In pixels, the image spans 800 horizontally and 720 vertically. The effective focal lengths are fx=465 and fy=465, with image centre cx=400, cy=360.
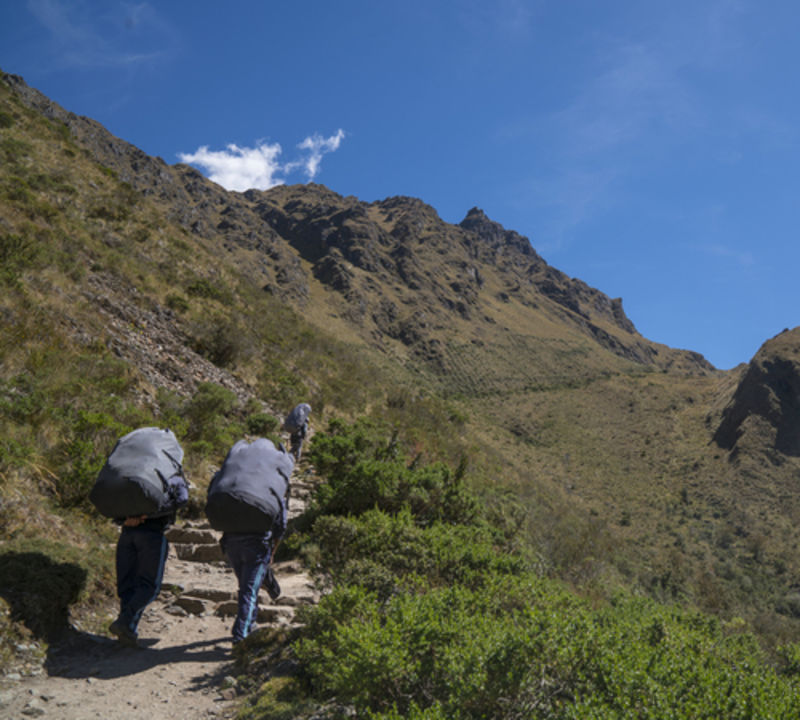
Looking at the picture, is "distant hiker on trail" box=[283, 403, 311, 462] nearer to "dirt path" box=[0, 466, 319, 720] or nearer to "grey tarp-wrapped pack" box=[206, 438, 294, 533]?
"dirt path" box=[0, 466, 319, 720]

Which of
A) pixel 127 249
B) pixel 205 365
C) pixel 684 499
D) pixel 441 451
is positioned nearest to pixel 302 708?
pixel 205 365

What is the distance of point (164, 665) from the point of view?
11.8 feet

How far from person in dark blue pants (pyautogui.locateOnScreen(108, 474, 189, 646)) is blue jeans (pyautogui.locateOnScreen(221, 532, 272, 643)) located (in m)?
0.53

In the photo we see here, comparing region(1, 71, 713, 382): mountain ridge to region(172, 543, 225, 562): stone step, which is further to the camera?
region(1, 71, 713, 382): mountain ridge

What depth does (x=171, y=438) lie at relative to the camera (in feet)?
13.3

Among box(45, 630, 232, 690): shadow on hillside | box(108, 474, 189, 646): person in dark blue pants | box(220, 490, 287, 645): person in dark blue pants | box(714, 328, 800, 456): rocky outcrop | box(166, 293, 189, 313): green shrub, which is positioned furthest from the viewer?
box(714, 328, 800, 456): rocky outcrop

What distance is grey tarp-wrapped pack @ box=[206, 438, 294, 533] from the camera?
370 cm

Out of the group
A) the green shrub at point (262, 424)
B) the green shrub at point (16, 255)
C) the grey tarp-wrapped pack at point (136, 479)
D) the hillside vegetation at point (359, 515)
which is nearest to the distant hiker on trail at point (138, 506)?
the grey tarp-wrapped pack at point (136, 479)

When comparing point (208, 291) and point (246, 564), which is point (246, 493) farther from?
point (208, 291)

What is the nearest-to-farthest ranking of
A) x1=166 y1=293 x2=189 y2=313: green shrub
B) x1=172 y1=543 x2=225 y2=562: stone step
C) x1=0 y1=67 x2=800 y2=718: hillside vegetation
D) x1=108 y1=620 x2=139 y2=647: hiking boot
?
1. x1=0 y1=67 x2=800 y2=718: hillside vegetation
2. x1=108 y1=620 x2=139 y2=647: hiking boot
3. x1=172 y1=543 x2=225 y2=562: stone step
4. x1=166 y1=293 x2=189 y2=313: green shrub

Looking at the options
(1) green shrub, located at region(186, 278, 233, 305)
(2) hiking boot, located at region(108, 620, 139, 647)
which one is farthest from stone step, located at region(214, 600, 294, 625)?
(1) green shrub, located at region(186, 278, 233, 305)

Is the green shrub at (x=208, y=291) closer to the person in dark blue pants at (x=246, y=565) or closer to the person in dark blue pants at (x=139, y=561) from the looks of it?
the person in dark blue pants at (x=139, y=561)

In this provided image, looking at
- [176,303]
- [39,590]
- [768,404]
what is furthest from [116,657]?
[768,404]

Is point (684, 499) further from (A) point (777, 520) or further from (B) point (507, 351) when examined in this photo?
(B) point (507, 351)
